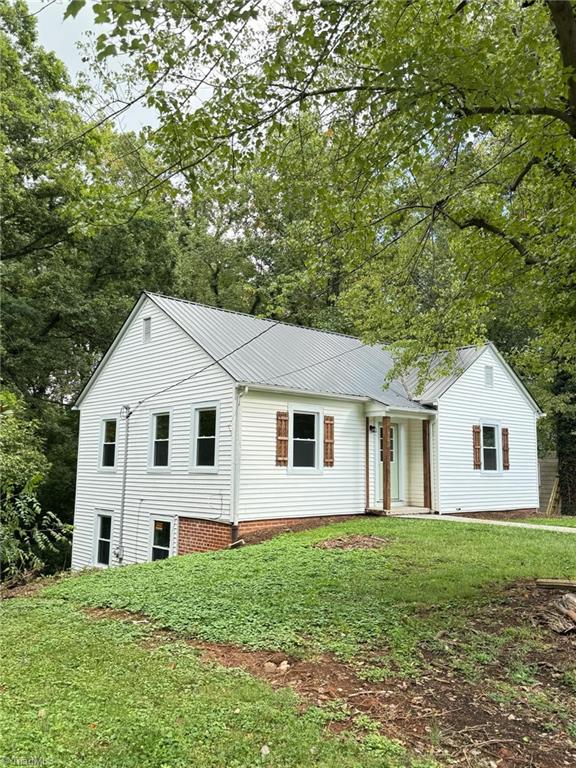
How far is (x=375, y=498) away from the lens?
1369 centimetres

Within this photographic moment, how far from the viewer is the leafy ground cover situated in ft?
9.70

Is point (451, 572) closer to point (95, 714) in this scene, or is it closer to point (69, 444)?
point (95, 714)

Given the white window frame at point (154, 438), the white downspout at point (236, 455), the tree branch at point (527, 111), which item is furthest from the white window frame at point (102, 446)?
the tree branch at point (527, 111)

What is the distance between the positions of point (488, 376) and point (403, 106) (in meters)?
13.0

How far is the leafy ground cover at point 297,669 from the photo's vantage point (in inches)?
116

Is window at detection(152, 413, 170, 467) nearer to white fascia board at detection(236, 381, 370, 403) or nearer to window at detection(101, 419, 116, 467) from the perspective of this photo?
window at detection(101, 419, 116, 467)

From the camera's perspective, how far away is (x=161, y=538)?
12.7m

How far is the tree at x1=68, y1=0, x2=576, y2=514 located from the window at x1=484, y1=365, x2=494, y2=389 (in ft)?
29.0

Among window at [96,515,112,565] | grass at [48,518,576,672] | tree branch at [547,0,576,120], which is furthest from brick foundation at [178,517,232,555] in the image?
tree branch at [547,0,576,120]

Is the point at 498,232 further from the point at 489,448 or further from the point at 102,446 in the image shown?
the point at 102,446

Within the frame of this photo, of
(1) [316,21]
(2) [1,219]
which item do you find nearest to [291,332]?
(2) [1,219]

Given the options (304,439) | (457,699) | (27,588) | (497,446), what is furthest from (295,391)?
(457,699)

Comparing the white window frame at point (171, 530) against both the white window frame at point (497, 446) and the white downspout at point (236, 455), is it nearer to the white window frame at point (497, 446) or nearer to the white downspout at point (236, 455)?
the white downspout at point (236, 455)

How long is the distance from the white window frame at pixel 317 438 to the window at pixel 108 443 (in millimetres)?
5404
